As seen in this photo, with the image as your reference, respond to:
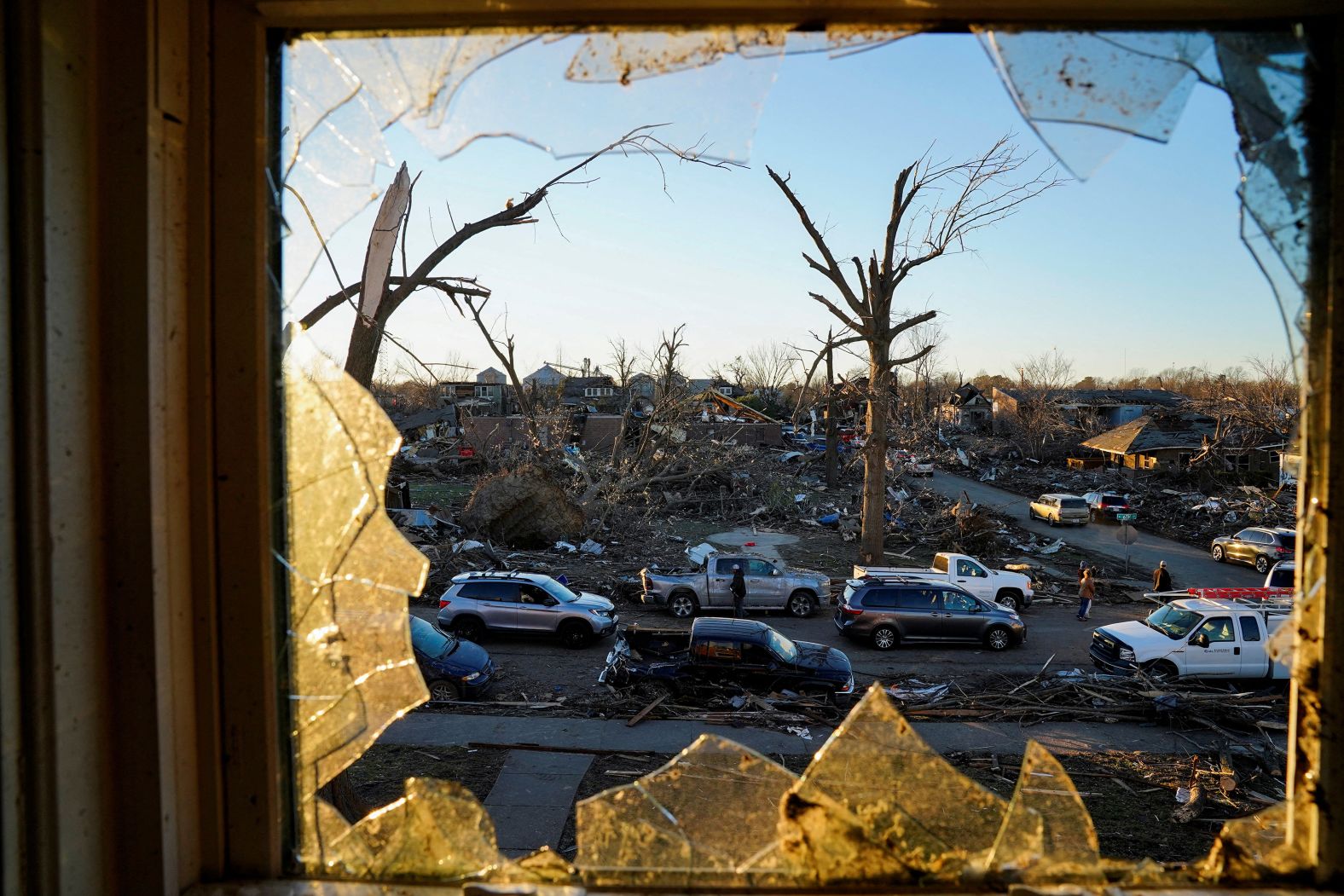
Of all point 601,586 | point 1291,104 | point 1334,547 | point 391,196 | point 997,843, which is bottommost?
point 601,586

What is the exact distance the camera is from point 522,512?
22859mm

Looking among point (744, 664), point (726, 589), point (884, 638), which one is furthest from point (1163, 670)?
point (726, 589)

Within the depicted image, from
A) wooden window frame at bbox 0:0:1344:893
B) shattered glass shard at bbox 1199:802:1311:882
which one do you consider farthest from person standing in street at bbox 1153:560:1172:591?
wooden window frame at bbox 0:0:1344:893

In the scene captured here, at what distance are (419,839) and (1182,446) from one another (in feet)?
154

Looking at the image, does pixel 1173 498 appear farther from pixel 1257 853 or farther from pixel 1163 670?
pixel 1257 853

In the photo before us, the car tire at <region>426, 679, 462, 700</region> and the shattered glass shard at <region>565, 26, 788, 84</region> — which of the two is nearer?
the shattered glass shard at <region>565, 26, 788, 84</region>

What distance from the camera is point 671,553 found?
876 inches

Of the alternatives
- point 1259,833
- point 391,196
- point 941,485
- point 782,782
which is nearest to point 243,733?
point 782,782

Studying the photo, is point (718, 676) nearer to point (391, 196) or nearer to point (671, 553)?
point (391, 196)

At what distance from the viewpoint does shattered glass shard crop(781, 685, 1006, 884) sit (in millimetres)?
1355

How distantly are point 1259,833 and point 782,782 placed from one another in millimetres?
865

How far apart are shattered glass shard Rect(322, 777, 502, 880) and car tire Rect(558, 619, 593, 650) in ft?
42.6

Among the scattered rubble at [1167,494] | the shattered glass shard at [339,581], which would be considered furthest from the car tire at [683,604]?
the scattered rubble at [1167,494]

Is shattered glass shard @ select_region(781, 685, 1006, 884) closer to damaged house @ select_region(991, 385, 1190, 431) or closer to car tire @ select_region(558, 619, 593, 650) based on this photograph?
car tire @ select_region(558, 619, 593, 650)
